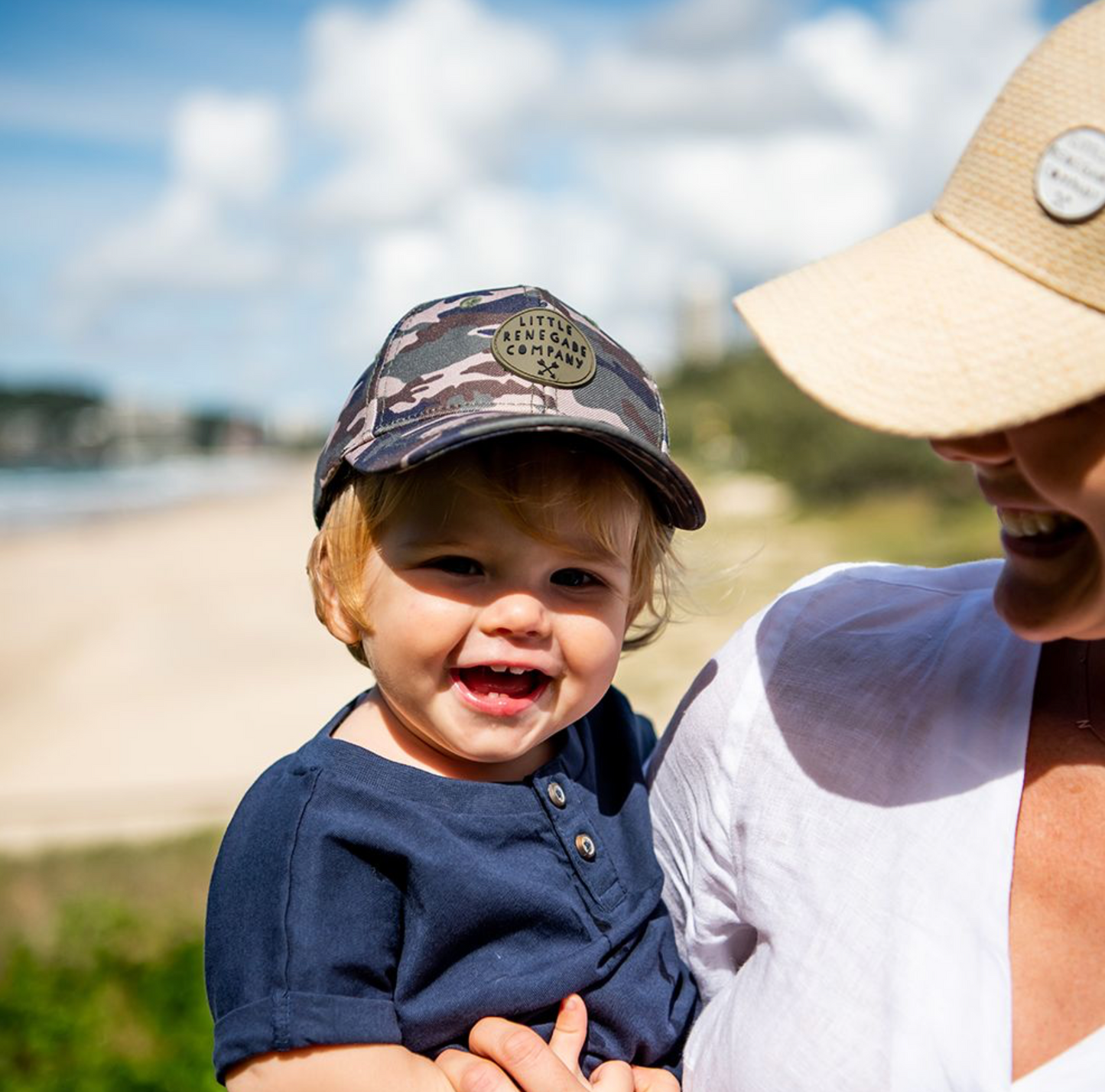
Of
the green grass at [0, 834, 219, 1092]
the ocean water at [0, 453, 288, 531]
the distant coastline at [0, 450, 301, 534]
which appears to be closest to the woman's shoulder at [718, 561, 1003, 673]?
the green grass at [0, 834, 219, 1092]

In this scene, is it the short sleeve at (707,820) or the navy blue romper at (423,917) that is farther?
the short sleeve at (707,820)

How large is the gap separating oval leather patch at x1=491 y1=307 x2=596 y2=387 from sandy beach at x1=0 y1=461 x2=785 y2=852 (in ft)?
3.35

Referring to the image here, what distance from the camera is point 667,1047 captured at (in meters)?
1.92

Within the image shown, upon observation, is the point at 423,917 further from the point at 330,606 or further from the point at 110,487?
the point at 110,487

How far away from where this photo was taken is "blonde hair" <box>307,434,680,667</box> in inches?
73.0

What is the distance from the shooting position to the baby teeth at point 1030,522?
4.80 feet

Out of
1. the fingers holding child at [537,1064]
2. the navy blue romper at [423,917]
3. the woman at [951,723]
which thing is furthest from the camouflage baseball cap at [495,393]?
the fingers holding child at [537,1064]

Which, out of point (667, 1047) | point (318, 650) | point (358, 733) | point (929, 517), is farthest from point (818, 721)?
point (929, 517)

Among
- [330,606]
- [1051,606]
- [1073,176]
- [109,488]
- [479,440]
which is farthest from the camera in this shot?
[109,488]

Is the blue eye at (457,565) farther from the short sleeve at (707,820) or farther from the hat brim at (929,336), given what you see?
the hat brim at (929,336)

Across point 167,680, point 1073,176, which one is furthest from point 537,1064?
point 167,680

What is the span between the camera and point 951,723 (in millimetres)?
1669

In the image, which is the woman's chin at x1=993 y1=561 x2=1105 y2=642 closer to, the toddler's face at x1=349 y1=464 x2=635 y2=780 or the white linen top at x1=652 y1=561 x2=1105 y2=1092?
the white linen top at x1=652 y1=561 x2=1105 y2=1092

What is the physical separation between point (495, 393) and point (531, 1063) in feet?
3.16
